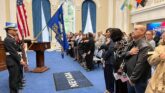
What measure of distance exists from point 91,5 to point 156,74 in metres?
15.3

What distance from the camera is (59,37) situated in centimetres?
688

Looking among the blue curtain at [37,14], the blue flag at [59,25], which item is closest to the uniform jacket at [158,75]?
the blue flag at [59,25]

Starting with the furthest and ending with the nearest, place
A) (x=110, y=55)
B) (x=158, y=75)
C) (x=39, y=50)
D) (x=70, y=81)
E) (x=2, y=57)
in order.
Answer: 1. (x=39, y=50)
2. (x=70, y=81)
3. (x=2, y=57)
4. (x=110, y=55)
5. (x=158, y=75)

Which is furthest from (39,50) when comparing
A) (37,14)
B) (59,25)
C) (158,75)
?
(37,14)

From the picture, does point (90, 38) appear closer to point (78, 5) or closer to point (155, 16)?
point (155, 16)

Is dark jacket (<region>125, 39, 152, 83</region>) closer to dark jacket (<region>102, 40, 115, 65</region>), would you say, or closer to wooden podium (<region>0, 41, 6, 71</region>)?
dark jacket (<region>102, 40, 115, 65</region>)

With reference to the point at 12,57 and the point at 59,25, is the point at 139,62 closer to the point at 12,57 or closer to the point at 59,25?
the point at 12,57

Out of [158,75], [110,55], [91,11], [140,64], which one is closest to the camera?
[158,75]

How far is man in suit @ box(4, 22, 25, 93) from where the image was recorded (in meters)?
4.66

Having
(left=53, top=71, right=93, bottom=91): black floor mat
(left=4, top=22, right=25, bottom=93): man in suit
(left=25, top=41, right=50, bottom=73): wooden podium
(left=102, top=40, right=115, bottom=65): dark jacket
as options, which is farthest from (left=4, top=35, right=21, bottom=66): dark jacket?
(left=25, top=41, right=50, bottom=73): wooden podium

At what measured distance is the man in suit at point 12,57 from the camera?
15.3ft

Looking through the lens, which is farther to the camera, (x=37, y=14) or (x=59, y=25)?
(x=37, y=14)

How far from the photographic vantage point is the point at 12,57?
4734mm

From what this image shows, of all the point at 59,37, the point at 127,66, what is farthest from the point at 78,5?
the point at 127,66
